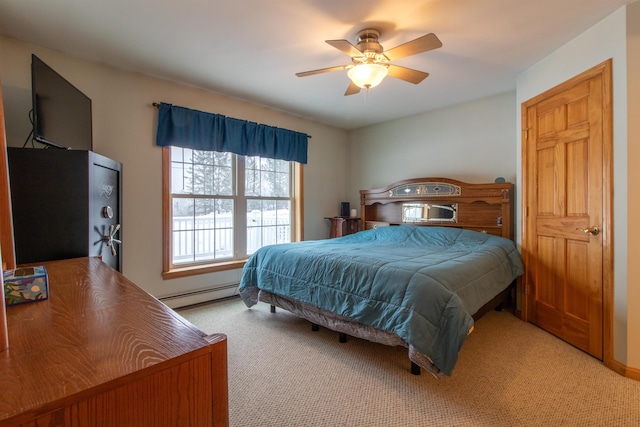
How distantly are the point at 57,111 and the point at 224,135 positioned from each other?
1669 millimetres

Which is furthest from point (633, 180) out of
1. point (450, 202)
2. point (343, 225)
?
point (343, 225)

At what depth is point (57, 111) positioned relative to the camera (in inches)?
83.7

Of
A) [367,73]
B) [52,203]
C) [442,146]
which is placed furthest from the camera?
[442,146]

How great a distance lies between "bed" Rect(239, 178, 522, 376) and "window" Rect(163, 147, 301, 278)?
2.78 ft

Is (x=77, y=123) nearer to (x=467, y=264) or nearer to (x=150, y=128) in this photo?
(x=150, y=128)

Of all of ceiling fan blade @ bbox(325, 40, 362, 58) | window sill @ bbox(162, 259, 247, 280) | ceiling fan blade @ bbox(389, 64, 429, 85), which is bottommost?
window sill @ bbox(162, 259, 247, 280)

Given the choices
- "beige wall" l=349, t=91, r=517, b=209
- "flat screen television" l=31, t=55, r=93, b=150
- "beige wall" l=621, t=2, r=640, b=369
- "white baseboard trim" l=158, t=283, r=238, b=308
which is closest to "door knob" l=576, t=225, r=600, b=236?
"beige wall" l=621, t=2, r=640, b=369

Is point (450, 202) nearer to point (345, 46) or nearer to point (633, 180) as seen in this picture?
point (633, 180)

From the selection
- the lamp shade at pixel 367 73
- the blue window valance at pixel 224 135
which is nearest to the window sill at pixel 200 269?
the blue window valance at pixel 224 135

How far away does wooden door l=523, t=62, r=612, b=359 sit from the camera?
2172mm

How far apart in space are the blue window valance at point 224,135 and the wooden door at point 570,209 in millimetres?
2824

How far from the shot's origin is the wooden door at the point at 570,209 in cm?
217

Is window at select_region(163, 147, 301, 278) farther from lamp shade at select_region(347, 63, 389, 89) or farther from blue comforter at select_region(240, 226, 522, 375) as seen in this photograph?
lamp shade at select_region(347, 63, 389, 89)

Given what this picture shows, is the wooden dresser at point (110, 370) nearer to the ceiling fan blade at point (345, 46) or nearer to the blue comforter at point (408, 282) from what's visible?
the blue comforter at point (408, 282)
